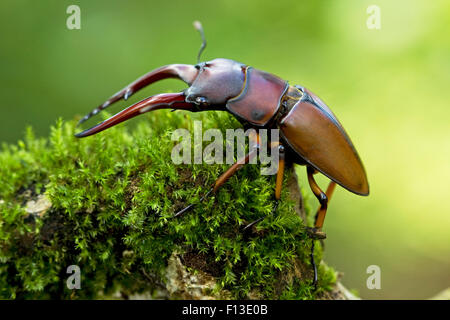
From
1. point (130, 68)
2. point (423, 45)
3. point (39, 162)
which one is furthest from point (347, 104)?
point (39, 162)

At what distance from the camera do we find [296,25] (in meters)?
6.32

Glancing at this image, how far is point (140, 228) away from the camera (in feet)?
7.14

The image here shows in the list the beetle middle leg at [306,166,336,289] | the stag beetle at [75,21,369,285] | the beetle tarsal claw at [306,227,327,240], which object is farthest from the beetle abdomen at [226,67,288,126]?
the beetle tarsal claw at [306,227,327,240]

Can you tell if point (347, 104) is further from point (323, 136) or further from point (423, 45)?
point (323, 136)

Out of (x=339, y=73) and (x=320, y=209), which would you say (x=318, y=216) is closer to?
(x=320, y=209)

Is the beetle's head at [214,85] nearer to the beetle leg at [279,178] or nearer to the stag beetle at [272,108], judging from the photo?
the stag beetle at [272,108]

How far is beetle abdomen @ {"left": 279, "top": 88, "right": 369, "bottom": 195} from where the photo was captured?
7.67ft

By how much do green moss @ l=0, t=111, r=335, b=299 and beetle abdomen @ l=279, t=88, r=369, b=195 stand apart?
0.32m

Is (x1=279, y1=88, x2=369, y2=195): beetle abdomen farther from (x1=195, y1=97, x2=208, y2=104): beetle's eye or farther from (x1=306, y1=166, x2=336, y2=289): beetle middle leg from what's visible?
(x1=195, y1=97, x2=208, y2=104): beetle's eye

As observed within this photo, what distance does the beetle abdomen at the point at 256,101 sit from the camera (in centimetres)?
233

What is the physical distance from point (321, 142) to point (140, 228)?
1.28 meters

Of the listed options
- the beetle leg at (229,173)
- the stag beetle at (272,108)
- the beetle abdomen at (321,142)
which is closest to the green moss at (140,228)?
the beetle leg at (229,173)

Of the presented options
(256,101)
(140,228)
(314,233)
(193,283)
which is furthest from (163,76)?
(314,233)

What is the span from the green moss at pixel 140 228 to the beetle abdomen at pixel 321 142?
32cm
